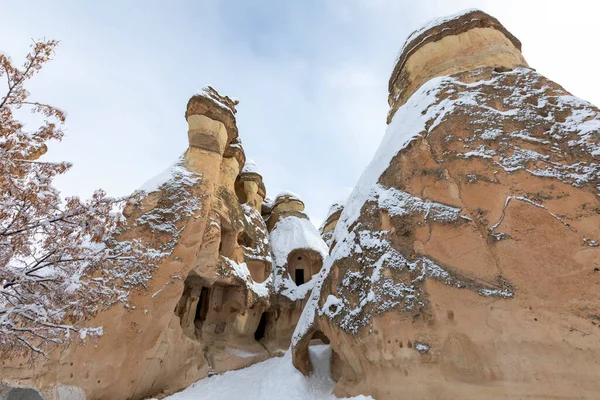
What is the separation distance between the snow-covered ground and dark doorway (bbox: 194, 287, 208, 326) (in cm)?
293

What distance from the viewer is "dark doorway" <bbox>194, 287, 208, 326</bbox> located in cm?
1466

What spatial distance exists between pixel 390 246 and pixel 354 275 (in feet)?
3.86

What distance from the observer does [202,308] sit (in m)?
14.8

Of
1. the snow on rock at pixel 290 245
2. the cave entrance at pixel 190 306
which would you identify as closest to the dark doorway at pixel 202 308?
the cave entrance at pixel 190 306

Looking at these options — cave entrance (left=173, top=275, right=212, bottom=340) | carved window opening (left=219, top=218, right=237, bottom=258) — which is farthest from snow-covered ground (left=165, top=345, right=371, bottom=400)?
carved window opening (left=219, top=218, right=237, bottom=258)

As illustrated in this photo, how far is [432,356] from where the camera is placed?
647cm

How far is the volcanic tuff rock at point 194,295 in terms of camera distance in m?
8.91

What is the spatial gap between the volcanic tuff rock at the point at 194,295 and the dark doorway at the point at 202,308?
0.14ft

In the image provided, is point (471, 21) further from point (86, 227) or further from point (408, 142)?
point (86, 227)

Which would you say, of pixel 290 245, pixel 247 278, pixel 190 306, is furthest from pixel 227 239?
pixel 290 245

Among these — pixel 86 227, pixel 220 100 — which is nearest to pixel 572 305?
pixel 86 227

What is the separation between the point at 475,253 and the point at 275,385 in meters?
6.85

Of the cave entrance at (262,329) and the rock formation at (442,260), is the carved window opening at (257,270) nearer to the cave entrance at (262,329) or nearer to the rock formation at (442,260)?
the cave entrance at (262,329)

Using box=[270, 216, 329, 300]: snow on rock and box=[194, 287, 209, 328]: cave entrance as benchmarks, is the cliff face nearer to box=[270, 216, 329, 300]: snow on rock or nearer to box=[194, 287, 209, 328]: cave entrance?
box=[194, 287, 209, 328]: cave entrance
